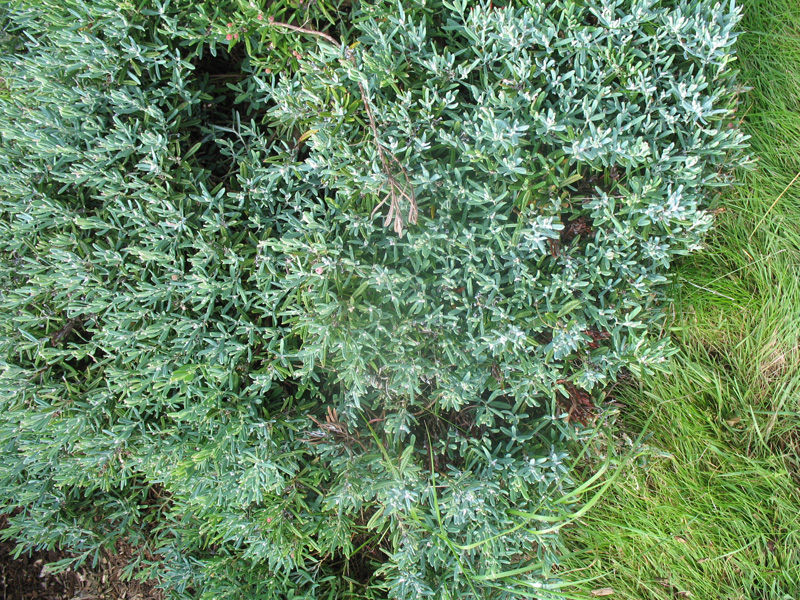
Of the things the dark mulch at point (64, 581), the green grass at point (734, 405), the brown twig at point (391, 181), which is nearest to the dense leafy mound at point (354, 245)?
the brown twig at point (391, 181)

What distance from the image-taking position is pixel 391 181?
2.41m

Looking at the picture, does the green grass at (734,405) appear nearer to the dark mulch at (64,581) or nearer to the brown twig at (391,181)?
the brown twig at (391,181)

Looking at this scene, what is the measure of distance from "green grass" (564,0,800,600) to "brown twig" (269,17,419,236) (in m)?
2.35

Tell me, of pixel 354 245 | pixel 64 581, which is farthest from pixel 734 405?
pixel 64 581

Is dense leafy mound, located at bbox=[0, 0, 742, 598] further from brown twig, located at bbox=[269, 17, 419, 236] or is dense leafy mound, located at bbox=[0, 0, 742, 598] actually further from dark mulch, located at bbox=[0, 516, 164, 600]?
dark mulch, located at bbox=[0, 516, 164, 600]

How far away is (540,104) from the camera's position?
8.24 feet

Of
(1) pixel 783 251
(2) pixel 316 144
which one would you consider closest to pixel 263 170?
(2) pixel 316 144

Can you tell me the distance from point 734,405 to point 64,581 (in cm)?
536

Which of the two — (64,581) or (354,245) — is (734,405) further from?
(64,581)

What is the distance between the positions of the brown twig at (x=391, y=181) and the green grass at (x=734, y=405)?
2348 mm

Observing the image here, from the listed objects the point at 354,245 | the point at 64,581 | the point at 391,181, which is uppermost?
the point at 391,181

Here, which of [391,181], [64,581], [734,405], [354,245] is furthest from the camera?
[64,581]

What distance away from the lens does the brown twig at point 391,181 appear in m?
2.37

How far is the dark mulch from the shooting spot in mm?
4066
